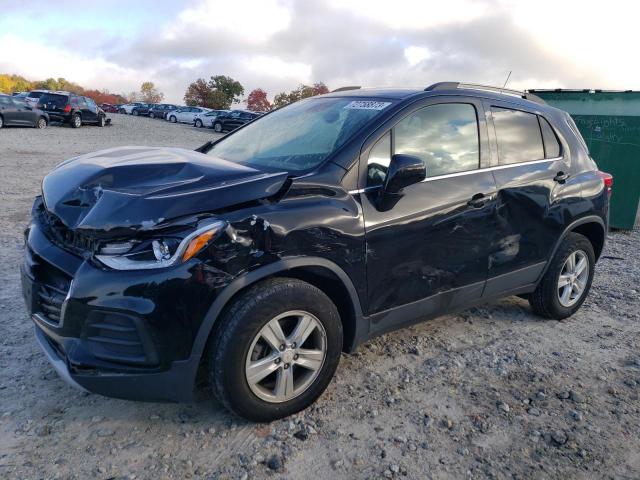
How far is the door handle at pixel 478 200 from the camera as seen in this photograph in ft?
11.9

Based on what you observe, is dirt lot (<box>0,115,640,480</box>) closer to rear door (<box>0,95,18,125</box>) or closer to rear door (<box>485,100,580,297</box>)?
rear door (<box>485,100,580,297</box>)

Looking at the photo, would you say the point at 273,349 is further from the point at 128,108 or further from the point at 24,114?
the point at 128,108

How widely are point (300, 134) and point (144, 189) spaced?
4.30 ft

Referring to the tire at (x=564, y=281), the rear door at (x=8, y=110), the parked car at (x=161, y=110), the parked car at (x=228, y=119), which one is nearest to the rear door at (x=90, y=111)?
the rear door at (x=8, y=110)

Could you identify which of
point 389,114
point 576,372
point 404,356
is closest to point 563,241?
point 576,372

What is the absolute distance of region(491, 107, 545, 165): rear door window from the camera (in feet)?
13.0

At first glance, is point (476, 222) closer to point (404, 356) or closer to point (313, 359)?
point (404, 356)

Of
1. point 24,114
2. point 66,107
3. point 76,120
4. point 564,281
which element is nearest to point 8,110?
point 24,114

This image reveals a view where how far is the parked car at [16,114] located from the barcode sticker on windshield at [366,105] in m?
21.3

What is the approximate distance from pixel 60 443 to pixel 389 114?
2.60 m

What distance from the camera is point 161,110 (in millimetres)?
46750

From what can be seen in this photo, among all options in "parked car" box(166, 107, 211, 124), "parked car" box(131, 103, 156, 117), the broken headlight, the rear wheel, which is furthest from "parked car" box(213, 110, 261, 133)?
the broken headlight

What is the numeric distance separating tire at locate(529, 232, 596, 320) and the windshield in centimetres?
209

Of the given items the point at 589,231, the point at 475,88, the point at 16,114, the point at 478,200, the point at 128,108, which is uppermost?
the point at 475,88
